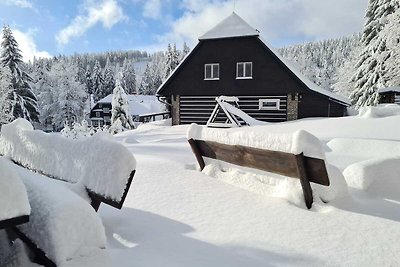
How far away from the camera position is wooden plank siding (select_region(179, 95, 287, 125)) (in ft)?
71.5

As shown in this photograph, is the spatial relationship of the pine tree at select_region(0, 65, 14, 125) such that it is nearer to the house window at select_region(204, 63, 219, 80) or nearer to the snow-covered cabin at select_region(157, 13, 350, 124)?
the snow-covered cabin at select_region(157, 13, 350, 124)

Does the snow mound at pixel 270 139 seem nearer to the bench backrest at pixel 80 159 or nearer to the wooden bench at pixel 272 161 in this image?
the wooden bench at pixel 272 161

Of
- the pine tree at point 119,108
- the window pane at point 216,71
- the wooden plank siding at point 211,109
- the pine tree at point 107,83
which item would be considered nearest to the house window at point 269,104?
the wooden plank siding at point 211,109

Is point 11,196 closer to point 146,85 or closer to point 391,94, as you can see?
point 391,94

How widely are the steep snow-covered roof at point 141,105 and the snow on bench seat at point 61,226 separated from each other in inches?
2450

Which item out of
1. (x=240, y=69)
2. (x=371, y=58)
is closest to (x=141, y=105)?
(x=240, y=69)

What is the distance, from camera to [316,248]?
325 cm

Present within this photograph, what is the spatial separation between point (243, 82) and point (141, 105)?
4836cm

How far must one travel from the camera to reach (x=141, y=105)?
223ft

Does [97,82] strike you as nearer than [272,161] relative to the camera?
No

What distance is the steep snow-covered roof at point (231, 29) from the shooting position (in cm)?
2132

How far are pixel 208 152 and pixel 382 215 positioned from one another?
3086 mm

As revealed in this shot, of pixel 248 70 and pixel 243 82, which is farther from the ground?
pixel 248 70

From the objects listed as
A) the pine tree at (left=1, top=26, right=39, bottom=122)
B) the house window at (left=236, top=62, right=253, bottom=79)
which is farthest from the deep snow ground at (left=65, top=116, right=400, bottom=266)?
the pine tree at (left=1, top=26, right=39, bottom=122)
